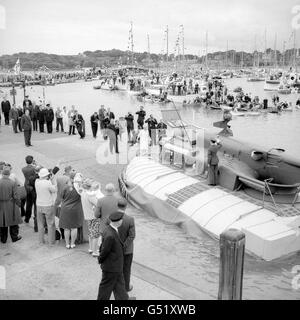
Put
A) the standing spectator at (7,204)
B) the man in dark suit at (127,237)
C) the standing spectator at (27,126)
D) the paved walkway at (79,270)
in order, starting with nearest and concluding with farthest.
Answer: the man in dark suit at (127,237)
the paved walkway at (79,270)
the standing spectator at (7,204)
the standing spectator at (27,126)

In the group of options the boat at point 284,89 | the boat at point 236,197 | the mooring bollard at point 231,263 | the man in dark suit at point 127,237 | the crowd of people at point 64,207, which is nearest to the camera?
the mooring bollard at point 231,263

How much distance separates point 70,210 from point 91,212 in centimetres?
48

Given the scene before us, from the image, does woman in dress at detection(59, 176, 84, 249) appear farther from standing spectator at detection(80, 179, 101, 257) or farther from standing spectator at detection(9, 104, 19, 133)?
standing spectator at detection(9, 104, 19, 133)

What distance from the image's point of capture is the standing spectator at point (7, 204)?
8398mm

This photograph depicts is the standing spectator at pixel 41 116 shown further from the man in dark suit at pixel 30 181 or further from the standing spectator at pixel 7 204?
the standing spectator at pixel 7 204

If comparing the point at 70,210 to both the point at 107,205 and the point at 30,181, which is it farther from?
the point at 30,181

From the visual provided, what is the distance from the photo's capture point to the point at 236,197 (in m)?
10.6

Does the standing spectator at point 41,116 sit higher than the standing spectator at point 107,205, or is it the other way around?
the standing spectator at point 41,116

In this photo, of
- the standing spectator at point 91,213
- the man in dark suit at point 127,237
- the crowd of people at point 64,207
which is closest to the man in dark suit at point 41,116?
the crowd of people at point 64,207

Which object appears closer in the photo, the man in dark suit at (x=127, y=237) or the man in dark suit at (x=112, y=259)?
the man in dark suit at (x=112, y=259)

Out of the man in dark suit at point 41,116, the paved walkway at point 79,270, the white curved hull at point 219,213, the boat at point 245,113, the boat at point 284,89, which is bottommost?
the paved walkway at point 79,270

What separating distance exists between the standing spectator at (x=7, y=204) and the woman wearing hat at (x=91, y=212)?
4.84 feet

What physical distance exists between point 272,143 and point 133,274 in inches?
858

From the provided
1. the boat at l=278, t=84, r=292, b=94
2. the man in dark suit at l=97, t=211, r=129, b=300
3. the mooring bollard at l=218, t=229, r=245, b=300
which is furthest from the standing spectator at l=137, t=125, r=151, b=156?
the boat at l=278, t=84, r=292, b=94
